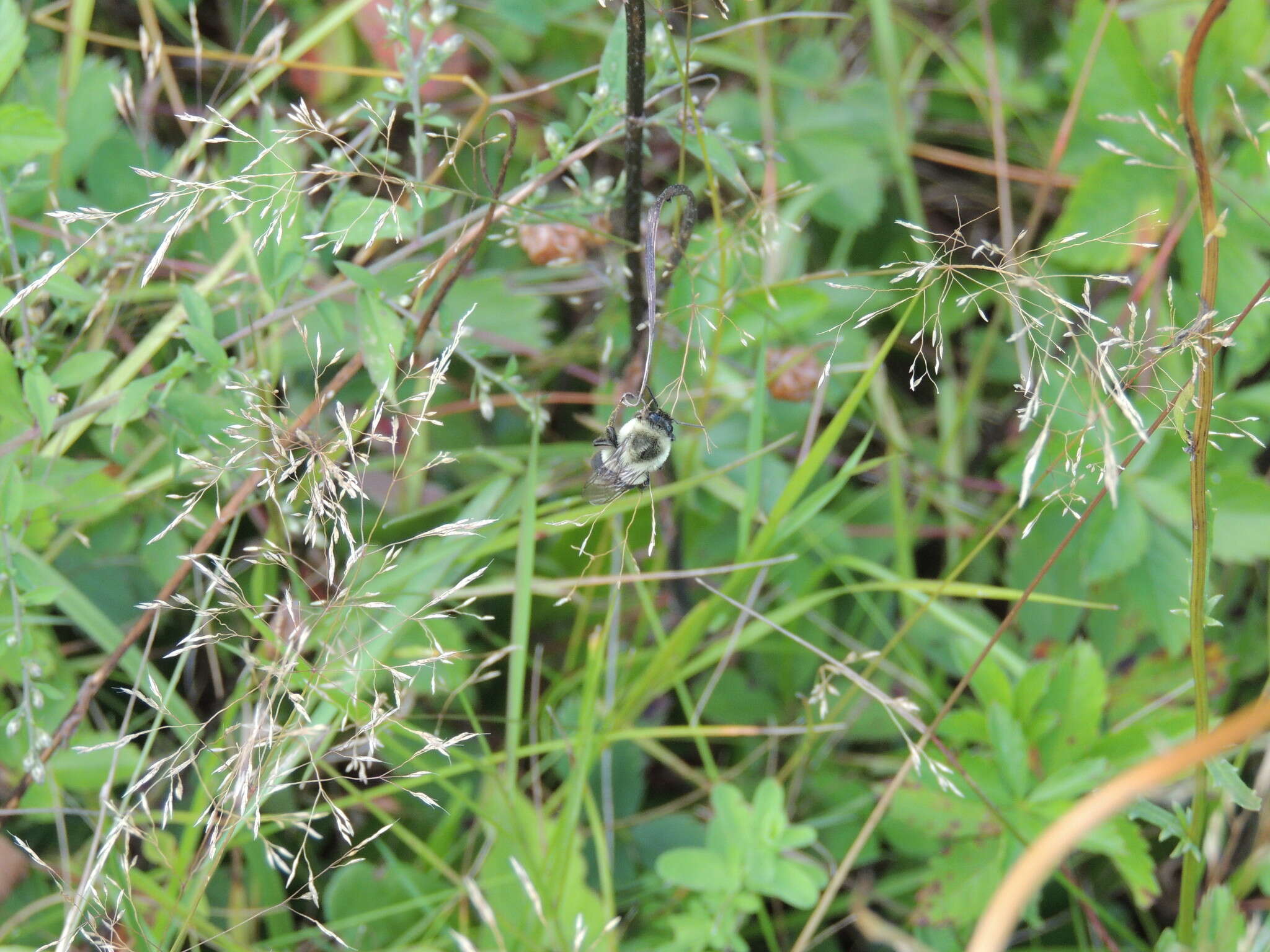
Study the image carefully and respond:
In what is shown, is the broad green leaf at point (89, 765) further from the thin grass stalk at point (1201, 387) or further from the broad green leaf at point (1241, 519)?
the broad green leaf at point (1241, 519)

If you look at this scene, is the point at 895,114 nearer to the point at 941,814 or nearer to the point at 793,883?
the point at 941,814

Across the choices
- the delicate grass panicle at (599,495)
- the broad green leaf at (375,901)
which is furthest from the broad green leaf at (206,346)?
the broad green leaf at (375,901)

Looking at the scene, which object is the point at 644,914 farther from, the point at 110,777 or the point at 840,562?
the point at 110,777

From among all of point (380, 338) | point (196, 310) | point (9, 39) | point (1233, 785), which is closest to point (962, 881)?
point (1233, 785)

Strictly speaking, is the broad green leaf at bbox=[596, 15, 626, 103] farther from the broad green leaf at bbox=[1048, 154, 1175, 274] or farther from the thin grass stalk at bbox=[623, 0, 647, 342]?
the broad green leaf at bbox=[1048, 154, 1175, 274]

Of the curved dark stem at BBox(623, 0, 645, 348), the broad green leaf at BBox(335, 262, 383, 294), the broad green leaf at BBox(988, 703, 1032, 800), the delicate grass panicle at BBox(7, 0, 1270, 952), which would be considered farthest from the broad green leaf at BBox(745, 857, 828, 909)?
the broad green leaf at BBox(335, 262, 383, 294)
